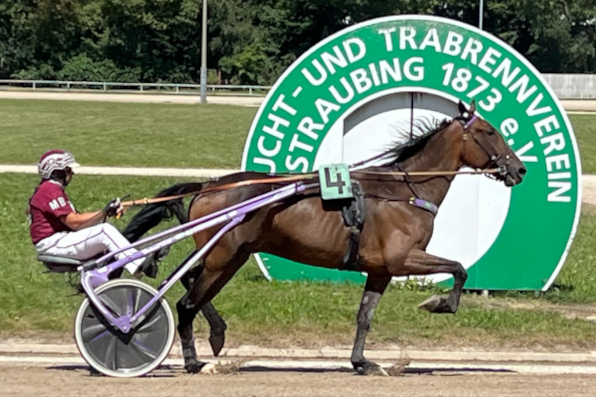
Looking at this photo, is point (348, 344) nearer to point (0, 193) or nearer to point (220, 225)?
point (220, 225)

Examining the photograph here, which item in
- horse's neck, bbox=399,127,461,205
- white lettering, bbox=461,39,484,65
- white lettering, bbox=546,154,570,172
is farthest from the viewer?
white lettering, bbox=546,154,570,172

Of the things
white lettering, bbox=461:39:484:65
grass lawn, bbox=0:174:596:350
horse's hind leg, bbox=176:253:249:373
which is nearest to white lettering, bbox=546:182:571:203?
grass lawn, bbox=0:174:596:350

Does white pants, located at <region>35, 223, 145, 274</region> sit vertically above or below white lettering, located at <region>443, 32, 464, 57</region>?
below

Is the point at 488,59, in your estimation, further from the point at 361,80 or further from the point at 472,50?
the point at 361,80

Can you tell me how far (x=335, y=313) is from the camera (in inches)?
356

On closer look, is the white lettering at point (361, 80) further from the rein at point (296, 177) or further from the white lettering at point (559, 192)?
the rein at point (296, 177)

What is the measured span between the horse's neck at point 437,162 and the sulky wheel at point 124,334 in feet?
7.02

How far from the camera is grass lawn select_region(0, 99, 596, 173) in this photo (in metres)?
23.0

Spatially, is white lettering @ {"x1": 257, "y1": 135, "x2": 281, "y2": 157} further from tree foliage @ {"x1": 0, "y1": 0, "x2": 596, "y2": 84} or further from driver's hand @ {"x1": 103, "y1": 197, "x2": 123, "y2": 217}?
tree foliage @ {"x1": 0, "y1": 0, "x2": 596, "y2": 84}

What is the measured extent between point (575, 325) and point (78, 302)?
180 inches

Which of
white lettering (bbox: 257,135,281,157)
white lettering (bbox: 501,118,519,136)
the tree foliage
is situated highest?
the tree foliage

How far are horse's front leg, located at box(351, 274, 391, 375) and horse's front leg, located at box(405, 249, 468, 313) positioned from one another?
28cm

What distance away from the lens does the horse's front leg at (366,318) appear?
23.4ft

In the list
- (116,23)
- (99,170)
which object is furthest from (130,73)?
(99,170)
